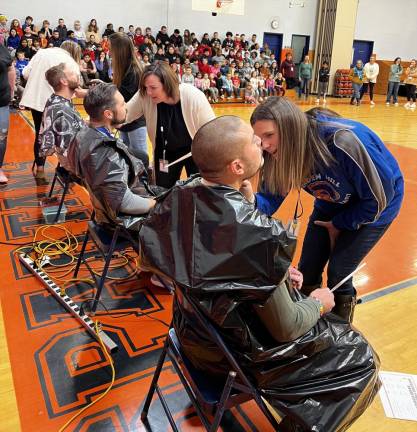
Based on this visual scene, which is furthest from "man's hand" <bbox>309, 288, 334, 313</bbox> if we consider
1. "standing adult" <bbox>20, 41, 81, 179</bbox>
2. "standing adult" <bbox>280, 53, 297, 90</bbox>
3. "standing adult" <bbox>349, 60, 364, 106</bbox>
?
"standing adult" <bbox>280, 53, 297, 90</bbox>

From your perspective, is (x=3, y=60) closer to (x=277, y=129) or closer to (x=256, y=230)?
(x=277, y=129)

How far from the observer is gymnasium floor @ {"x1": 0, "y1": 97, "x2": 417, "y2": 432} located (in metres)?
1.75

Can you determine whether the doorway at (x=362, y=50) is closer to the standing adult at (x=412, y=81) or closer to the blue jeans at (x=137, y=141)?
the standing adult at (x=412, y=81)

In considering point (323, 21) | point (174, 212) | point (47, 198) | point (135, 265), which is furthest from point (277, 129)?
point (323, 21)

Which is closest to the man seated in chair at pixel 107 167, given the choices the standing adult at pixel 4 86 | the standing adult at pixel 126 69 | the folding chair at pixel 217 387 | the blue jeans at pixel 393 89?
the standing adult at pixel 126 69

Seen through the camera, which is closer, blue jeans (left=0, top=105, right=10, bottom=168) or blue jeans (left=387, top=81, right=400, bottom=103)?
blue jeans (left=0, top=105, right=10, bottom=168)

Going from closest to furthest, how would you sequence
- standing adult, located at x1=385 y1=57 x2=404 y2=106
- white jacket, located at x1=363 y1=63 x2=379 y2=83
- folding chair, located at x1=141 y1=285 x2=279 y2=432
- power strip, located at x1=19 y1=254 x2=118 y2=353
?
folding chair, located at x1=141 y1=285 x2=279 y2=432
power strip, located at x1=19 y1=254 x2=118 y2=353
white jacket, located at x1=363 y1=63 x2=379 y2=83
standing adult, located at x1=385 y1=57 x2=404 y2=106

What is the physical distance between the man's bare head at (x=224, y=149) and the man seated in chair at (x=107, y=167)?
3.58 ft

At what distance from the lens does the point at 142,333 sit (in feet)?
7.47

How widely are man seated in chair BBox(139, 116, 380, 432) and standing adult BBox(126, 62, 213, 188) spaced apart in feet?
5.03

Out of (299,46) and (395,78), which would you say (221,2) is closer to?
(299,46)

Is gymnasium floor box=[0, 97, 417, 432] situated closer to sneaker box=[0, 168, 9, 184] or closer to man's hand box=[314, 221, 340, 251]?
man's hand box=[314, 221, 340, 251]

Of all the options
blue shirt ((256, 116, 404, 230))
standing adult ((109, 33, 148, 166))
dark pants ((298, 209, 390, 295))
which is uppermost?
standing adult ((109, 33, 148, 166))

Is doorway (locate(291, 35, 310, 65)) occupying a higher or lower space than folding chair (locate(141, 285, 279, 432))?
higher
